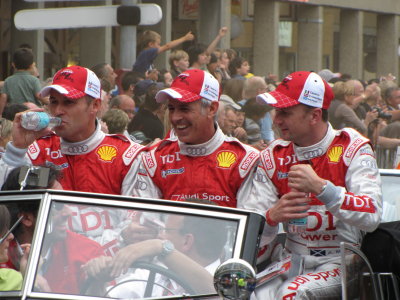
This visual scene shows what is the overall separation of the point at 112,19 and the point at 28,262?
5206mm

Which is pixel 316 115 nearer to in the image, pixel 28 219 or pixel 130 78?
pixel 28 219

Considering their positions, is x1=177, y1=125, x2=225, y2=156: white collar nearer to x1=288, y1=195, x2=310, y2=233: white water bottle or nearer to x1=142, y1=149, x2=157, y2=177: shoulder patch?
x1=142, y1=149, x2=157, y2=177: shoulder patch

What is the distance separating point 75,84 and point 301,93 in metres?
1.38

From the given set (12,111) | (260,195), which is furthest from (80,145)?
(12,111)

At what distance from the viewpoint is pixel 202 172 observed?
18.8 feet

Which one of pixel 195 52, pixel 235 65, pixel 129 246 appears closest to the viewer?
pixel 129 246

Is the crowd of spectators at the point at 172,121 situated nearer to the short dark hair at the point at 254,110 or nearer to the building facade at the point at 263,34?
the short dark hair at the point at 254,110

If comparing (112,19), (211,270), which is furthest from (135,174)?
(112,19)

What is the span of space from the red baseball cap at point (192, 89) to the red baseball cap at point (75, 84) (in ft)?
1.42

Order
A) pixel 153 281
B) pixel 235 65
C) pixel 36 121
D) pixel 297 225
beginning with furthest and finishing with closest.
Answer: pixel 235 65 → pixel 36 121 → pixel 297 225 → pixel 153 281

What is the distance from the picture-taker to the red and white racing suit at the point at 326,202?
5.01m

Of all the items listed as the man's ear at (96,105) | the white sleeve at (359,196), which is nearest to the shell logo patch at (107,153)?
the man's ear at (96,105)

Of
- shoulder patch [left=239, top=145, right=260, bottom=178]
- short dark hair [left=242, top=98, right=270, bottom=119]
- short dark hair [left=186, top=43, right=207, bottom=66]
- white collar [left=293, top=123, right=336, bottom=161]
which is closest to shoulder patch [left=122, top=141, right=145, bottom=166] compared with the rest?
shoulder patch [left=239, top=145, right=260, bottom=178]

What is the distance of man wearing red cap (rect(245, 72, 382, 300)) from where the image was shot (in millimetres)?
5000
